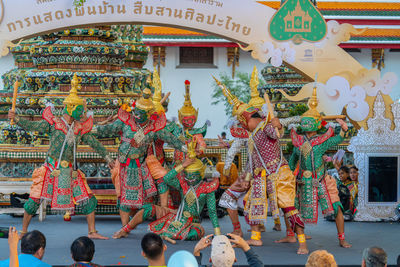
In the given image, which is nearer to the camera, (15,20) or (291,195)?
(291,195)

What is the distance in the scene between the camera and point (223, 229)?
9.21 metres

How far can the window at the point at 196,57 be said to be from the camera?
24484 mm

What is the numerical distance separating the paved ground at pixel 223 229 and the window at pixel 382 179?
37 cm

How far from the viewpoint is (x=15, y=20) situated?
831cm

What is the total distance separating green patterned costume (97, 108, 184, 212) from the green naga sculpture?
1.69 m

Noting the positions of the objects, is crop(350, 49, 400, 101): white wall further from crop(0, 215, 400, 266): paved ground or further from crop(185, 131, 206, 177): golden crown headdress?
crop(185, 131, 206, 177): golden crown headdress

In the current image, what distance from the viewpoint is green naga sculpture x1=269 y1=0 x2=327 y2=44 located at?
8.38 metres

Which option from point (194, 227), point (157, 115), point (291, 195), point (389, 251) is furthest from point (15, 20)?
point (389, 251)

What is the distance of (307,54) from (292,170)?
132 centimetres

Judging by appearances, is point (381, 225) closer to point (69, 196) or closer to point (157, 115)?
point (157, 115)

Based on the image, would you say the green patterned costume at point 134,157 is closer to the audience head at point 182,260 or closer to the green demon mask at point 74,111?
the green demon mask at point 74,111

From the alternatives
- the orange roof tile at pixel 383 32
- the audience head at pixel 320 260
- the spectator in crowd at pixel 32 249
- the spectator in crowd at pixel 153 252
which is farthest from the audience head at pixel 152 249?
the orange roof tile at pixel 383 32

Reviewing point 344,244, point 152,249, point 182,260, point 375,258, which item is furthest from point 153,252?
point 344,244

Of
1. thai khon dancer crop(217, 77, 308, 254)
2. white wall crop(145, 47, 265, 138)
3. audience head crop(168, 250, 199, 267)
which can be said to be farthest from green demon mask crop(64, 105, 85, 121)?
white wall crop(145, 47, 265, 138)
